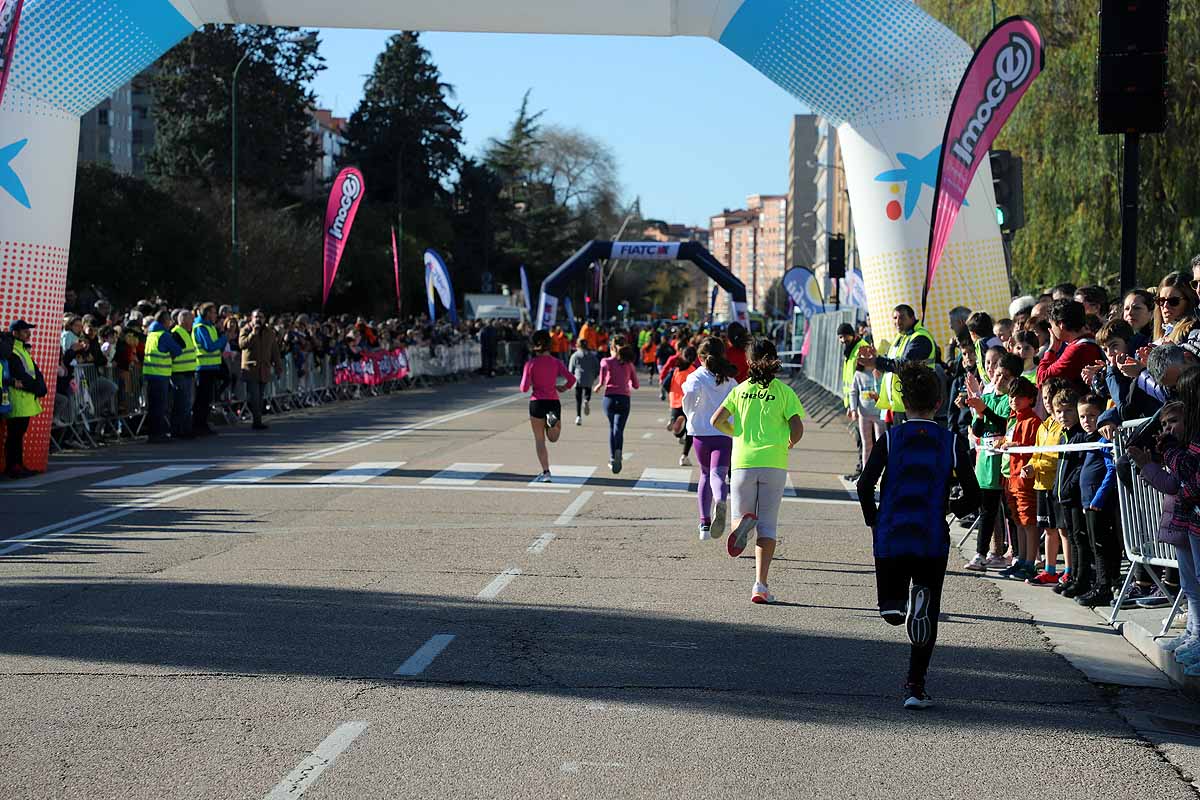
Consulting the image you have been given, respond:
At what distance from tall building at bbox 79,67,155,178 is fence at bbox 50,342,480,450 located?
7236 cm

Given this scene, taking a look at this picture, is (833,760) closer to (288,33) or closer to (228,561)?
(228,561)

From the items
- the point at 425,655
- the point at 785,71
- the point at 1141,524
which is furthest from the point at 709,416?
the point at 785,71

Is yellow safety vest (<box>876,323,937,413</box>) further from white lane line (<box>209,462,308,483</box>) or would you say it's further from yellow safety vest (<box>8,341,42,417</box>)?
yellow safety vest (<box>8,341,42,417</box>)

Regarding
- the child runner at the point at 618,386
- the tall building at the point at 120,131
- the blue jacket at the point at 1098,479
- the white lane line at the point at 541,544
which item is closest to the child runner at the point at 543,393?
the child runner at the point at 618,386

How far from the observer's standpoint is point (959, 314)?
15.4 meters

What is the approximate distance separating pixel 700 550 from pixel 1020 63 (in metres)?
6.23

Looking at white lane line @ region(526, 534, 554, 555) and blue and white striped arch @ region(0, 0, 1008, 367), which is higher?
blue and white striped arch @ region(0, 0, 1008, 367)

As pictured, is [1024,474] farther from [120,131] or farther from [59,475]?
[120,131]

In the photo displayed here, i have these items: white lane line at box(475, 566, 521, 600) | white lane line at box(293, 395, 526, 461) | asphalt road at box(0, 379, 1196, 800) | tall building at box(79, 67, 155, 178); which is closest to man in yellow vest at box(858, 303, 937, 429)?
asphalt road at box(0, 379, 1196, 800)

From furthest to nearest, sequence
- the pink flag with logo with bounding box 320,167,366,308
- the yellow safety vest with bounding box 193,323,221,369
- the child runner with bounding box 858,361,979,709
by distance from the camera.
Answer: the pink flag with logo with bounding box 320,167,366,308
the yellow safety vest with bounding box 193,323,221,369
the child runner with bounding box 858,361,979,709

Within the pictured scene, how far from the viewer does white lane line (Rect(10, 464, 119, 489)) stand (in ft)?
57.2

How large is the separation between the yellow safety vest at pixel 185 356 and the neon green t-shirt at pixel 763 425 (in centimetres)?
1481

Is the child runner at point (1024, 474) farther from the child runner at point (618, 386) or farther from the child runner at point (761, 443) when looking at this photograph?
the child runner at point (618, 386)

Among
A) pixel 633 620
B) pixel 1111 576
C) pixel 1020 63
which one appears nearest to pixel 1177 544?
pixel 1111 576
